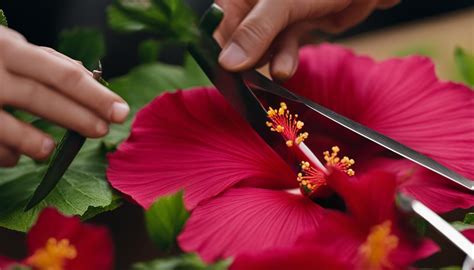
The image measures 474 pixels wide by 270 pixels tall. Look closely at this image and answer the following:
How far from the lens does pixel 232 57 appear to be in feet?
0.93

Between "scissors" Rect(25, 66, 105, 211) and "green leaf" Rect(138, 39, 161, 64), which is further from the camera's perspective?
"green leaf" Rect(138, 39, 161, 64)

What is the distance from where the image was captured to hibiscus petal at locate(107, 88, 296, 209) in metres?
0.25

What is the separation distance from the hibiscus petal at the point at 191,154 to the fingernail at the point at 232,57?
21 mm

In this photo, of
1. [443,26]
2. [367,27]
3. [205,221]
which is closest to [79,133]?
[205,221]

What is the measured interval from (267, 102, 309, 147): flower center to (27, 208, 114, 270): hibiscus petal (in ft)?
0.32

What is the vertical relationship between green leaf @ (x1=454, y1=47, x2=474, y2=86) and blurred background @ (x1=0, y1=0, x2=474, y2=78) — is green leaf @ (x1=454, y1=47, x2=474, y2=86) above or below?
above

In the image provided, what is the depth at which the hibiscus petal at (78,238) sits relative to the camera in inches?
7.1

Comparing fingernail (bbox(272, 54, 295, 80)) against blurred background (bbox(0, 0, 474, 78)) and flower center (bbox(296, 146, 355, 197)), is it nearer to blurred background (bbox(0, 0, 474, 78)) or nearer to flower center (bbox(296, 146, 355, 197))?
flower center (bbox(296, 146, 355, 197))

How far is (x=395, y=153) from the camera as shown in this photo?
0.85ft

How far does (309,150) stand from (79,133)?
0.09m

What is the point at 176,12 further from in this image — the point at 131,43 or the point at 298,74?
the point at 131,43

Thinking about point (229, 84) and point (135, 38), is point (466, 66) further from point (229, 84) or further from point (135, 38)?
point (135, 38)

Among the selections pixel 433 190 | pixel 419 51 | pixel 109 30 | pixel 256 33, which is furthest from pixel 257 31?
pixel 109 30

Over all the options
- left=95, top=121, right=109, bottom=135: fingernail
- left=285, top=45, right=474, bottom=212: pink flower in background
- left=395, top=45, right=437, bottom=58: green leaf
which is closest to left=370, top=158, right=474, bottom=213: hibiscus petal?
left=285, top=45, right=474, bottom=212: pink flower in background
